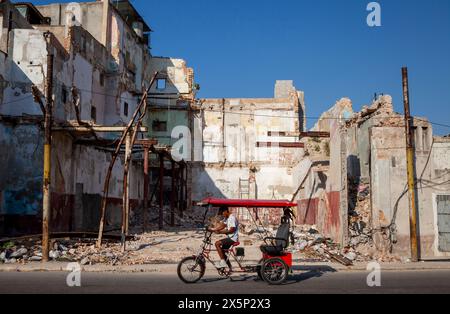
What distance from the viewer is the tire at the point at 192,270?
10.9 metres

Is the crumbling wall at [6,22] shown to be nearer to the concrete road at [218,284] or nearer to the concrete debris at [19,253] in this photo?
the concrete debris at [19,253]

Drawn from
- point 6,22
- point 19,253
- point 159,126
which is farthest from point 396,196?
point 159,126

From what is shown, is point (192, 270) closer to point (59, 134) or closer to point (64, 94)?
point (59, 134)

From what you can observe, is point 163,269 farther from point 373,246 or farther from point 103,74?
point 103,74

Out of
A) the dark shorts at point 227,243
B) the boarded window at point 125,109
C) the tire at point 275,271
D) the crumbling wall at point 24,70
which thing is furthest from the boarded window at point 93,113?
the tire at point 275,271

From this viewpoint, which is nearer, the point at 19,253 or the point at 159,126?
the point at 19,253

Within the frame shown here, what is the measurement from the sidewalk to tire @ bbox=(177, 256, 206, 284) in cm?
313

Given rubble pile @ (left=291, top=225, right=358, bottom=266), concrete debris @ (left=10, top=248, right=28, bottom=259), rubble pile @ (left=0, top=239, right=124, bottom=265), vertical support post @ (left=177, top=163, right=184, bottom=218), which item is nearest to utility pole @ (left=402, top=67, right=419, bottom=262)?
rubble pile @ (left=291, top=225, right=358, bottom=266)

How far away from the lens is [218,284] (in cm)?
1079

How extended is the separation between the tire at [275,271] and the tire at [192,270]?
144cm

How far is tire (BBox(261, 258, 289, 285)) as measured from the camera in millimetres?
11016

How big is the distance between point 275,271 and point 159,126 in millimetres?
31318
